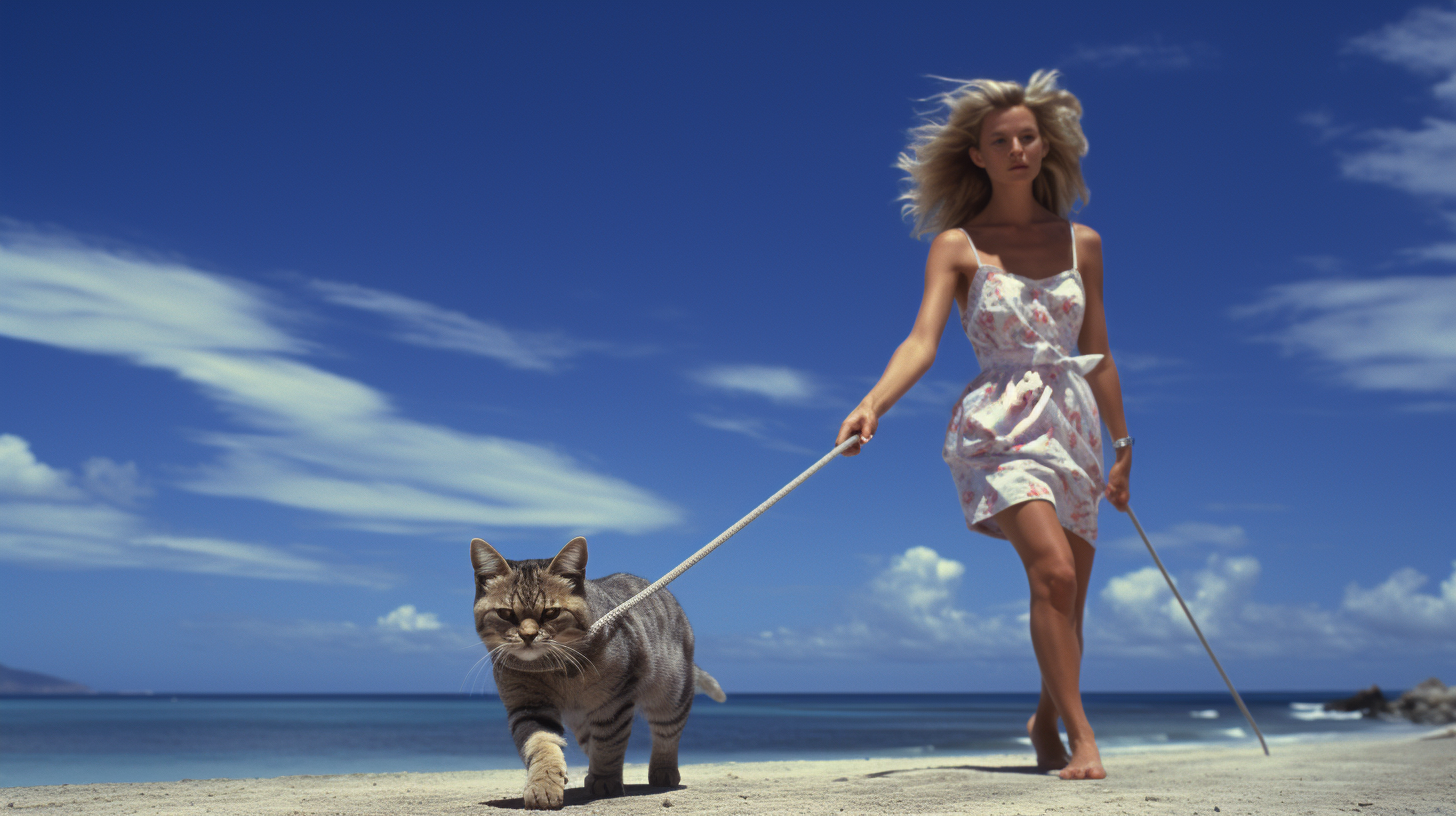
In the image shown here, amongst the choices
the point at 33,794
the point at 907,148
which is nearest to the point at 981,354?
the point at 907,148

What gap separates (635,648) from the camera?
3.38m

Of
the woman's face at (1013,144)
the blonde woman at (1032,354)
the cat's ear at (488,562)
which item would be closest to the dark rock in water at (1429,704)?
the blonde woman at (1032,354)

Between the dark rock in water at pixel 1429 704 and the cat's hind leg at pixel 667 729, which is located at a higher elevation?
the cat's hind leg at pixel 667 729

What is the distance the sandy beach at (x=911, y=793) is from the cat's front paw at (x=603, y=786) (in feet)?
0.20

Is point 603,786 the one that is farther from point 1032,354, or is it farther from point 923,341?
point 1032,354

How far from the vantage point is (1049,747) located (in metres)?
4.38

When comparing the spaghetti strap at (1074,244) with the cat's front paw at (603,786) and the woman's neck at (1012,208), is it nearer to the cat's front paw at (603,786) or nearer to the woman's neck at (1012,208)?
the woman's neck at (1012,208)

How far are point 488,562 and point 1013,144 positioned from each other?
294cm

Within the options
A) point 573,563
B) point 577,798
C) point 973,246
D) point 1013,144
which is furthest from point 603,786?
point 1013,144

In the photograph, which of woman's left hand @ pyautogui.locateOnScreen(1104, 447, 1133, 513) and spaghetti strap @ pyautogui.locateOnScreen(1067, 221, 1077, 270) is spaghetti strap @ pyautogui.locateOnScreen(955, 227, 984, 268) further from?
woman's left hand @ pyautogui.locateOnScreen(1104, 447, 1133, 513)

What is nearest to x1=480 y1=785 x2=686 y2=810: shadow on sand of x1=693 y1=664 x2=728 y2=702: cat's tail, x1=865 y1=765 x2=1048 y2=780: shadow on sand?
x1=693 y1=664 x2=728 y2=702: cat's tail

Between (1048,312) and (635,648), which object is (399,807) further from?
(1048,312)

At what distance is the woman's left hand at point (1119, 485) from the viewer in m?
4.40

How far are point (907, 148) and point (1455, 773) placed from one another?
3536 mm
